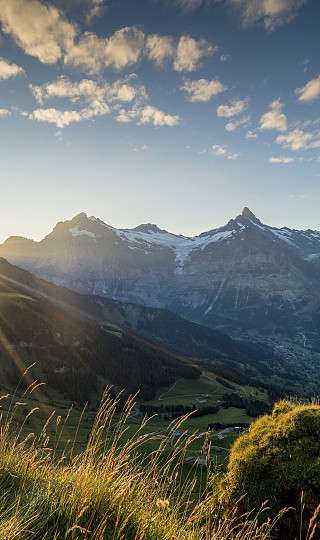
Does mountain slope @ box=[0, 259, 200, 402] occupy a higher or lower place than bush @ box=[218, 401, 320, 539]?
lower

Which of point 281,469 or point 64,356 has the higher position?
point 281,469

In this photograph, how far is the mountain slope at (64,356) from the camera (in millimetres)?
133625

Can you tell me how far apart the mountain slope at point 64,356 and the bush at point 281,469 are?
11084cm

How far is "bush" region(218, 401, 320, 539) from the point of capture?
1134 centimetres

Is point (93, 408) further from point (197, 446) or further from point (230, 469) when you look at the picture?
point (230, 469)

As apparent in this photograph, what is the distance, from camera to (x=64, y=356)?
503 feet

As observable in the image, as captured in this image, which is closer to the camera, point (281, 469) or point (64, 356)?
point (281, 469)

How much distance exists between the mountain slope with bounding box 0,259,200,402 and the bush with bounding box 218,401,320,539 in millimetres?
110843

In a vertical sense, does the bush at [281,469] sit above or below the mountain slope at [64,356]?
above

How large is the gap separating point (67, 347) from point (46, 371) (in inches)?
947

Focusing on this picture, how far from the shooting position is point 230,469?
13.2 meters

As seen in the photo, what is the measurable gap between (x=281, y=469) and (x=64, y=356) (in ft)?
487

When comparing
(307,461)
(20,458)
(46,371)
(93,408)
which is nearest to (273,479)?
(307,461)

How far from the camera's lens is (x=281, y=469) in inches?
477
